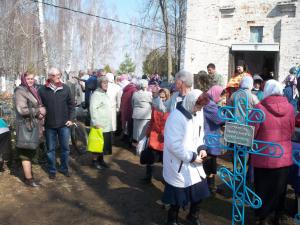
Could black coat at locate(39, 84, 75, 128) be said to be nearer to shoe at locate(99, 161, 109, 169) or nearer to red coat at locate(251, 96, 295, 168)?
shoe at locate(99, 161, 109, 169)

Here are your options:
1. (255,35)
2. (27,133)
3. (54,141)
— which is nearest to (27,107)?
(27,133)

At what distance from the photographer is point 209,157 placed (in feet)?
17.8

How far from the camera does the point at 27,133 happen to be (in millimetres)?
5688

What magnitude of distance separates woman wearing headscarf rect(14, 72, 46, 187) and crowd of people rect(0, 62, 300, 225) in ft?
0.05

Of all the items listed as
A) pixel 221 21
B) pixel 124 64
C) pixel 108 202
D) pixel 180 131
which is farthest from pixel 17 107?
pixel 124 64

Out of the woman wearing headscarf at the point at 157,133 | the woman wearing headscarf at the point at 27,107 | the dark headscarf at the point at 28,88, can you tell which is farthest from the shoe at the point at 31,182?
the woman wearing headscarf at the point at 157,133

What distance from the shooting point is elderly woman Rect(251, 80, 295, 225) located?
3.97 metres

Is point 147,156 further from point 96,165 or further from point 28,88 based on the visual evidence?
point 28,88

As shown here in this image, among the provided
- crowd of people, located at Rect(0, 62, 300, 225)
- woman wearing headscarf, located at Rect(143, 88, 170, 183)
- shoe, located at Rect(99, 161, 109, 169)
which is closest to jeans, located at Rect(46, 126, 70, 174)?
crowd of people, located at Rect(0, 62, 300, 225)

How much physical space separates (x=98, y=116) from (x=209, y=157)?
2.34 metres

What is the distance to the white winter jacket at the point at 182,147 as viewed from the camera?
3764 mm

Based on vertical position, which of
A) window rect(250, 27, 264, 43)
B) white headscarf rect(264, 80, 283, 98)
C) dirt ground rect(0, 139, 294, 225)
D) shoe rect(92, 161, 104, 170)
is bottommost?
dirt ground rect(0, 139, 294, 225)

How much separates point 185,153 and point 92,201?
220 cm

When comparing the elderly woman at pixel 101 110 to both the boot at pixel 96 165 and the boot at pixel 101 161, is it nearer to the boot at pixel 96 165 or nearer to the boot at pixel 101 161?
the boot at pixel 96 165
